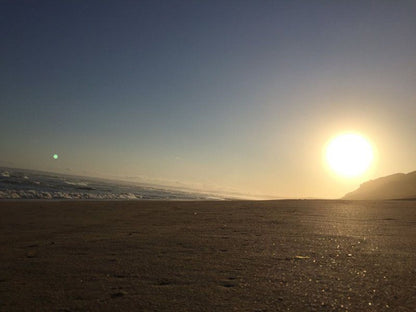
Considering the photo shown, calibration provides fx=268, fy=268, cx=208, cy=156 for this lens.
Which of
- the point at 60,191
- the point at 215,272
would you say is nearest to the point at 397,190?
the point at 60,191

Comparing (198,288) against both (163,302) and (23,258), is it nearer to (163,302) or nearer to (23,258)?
(163,302)

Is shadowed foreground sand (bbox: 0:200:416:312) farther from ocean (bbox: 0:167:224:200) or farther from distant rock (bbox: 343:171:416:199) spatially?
distant rock (bbox: 343:171:416:199)

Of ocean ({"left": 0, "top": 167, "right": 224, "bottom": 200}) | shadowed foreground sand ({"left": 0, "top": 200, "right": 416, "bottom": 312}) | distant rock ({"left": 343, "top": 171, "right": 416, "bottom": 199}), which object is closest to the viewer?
shadowed foreground sand ({"left": 0, "top": 200, "right": 416, "bottom": 312})

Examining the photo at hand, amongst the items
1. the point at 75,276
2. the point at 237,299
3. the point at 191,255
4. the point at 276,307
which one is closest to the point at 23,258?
the point at 75,276

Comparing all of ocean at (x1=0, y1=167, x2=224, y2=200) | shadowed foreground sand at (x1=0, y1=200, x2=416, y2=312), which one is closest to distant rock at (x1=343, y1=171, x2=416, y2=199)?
shadowed foreground sand at (x1=0, y1=200, x2=416, y2=312)

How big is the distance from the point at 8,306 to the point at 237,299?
7.38 feet

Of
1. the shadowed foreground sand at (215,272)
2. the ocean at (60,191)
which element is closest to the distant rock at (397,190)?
the shadowed foreground sand at (215,272)

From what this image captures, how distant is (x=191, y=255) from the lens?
425 centimetres

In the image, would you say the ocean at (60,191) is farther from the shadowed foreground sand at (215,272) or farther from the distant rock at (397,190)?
the distant rock at (397,190)

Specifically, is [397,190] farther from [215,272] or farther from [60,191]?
[215,272]

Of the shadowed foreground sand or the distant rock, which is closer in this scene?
the shadowed foreground sand

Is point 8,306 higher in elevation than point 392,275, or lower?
lower

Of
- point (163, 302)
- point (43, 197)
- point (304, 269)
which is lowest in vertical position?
point (43, 197)

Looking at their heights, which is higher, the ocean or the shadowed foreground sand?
the shadowed foreground sand
